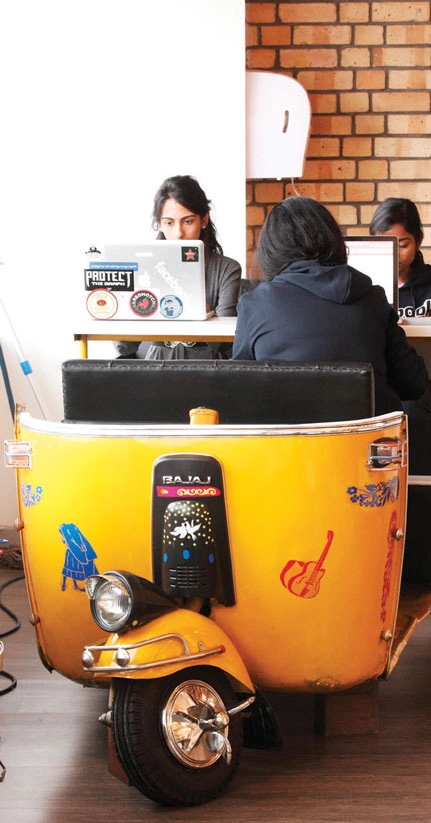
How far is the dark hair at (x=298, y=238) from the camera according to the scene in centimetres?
219

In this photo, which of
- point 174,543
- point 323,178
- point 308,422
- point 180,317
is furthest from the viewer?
point 323,178

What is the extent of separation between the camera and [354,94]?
425 centimetres

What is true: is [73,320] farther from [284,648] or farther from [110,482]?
[284,648]

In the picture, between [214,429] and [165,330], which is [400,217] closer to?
[165,330]

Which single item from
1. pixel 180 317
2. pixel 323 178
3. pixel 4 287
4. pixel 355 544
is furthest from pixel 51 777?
pixel 323 178

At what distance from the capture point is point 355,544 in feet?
5.56

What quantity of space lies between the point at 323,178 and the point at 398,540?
2.76m

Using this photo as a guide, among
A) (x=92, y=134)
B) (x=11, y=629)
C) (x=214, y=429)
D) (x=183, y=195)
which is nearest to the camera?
(x=214, y=429)

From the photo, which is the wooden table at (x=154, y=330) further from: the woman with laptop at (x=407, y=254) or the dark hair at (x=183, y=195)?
the woman with laptop at (x=407, y=254)

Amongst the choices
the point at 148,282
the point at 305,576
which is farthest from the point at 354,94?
the point at 305,576

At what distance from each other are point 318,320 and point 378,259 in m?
0.91

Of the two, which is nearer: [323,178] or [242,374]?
[242,374]

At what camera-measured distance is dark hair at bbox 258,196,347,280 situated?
2.19 metres

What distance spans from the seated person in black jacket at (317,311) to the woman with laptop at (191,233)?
95cm
